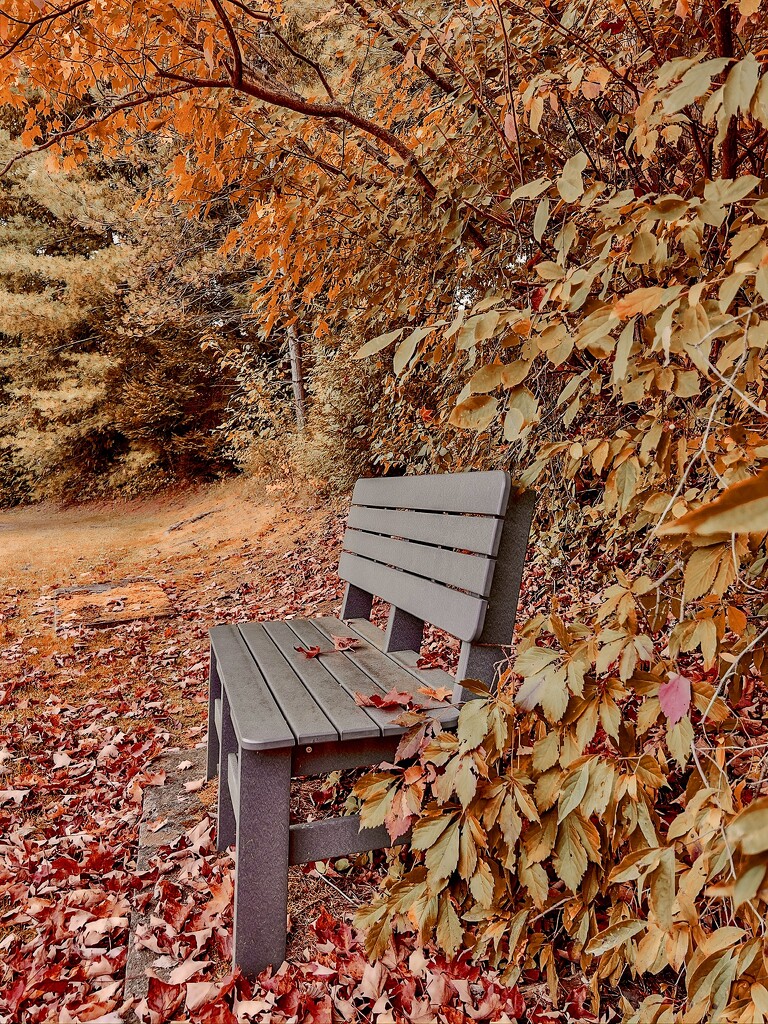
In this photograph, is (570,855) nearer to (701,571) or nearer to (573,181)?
(701,571)

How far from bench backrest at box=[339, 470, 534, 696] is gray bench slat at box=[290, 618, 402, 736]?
22 centimetres

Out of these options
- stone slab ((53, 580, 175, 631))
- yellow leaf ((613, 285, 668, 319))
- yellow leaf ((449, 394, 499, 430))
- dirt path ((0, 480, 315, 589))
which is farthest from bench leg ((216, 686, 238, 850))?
dirt path ((0, 480, 315, 589))

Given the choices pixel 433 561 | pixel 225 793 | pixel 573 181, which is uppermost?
pixel 573 181

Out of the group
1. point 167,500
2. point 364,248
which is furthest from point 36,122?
point 167,500

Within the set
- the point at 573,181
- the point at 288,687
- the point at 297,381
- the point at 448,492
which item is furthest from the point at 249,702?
the point at 297,381

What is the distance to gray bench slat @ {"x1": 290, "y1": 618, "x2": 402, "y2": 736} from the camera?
160cm

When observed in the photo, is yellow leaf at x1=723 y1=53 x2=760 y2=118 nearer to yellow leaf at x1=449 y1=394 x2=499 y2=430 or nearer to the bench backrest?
yellow leaf at x1=449 y1=394 x2=499 y2=430

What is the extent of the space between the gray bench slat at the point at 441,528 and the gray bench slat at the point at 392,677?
420mm

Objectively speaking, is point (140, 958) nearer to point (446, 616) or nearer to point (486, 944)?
point (486, 944)

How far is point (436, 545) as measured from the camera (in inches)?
82.0

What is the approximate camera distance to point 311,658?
2.14 meters

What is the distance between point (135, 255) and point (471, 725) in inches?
462

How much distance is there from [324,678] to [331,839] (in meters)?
0.44

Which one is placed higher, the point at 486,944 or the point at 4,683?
the point at 486,944
